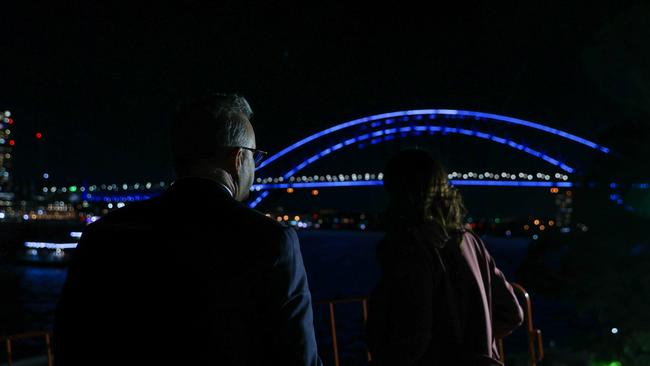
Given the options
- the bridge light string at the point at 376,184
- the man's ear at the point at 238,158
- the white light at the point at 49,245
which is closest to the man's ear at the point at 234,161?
the man's ear at the point at 238,158

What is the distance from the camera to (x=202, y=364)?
1127mm

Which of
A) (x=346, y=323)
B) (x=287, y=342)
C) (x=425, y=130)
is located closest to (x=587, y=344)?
(x=287, y=342)

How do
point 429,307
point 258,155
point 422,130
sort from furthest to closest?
point 422,130 → point 429,307 → point 258,155

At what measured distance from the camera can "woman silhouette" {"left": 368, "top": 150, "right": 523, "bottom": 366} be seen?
69.8 inches

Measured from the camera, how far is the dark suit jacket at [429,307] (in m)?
1.77

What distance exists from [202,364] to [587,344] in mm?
5460

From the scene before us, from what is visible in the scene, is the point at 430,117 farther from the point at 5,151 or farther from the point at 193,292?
the point at 5,151

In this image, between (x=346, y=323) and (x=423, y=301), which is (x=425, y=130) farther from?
(x=423, y=301)

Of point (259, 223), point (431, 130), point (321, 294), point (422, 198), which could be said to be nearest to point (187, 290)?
point (259, 223)

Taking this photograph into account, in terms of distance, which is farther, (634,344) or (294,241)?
(634,344)

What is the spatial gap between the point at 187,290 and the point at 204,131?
1.09ft

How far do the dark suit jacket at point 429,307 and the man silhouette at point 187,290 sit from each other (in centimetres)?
65

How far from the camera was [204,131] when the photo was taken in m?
1.29

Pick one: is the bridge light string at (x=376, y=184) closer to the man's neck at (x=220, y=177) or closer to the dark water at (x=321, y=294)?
the dark water at (x=321, y=294)
